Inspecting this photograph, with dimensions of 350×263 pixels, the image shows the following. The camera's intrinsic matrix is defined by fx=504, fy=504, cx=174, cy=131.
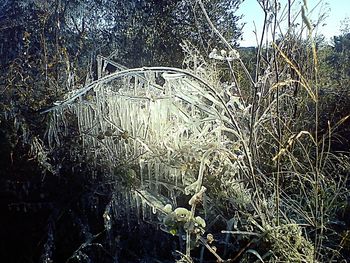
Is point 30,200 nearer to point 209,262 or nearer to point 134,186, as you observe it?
point 134,186

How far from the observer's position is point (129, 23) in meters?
9.63

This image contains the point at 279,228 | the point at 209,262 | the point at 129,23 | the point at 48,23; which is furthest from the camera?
the point at 129,23

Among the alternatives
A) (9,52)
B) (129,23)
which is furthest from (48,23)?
(129,23)

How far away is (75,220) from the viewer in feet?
10.4

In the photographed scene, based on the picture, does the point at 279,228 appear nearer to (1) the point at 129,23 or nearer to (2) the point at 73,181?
(2) the point at 73,181

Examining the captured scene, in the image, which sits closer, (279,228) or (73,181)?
(279,228)

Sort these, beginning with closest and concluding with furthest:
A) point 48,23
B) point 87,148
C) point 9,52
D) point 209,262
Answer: point 209,262 → point 87,148 → point 48,23 → point 9,52

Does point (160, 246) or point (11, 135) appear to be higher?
point (11, 135)

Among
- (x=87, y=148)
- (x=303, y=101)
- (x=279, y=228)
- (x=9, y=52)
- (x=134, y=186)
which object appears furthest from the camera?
(x=9, y=52)

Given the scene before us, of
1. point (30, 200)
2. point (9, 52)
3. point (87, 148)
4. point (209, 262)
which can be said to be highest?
point (9, 52)

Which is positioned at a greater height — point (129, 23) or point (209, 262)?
point (129, 23)

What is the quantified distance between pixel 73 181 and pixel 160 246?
710 mm

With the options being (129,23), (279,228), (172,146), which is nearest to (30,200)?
(172,146)

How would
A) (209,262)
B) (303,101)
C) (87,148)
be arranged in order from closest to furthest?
(209,262) < (87,148) < (303,101)
